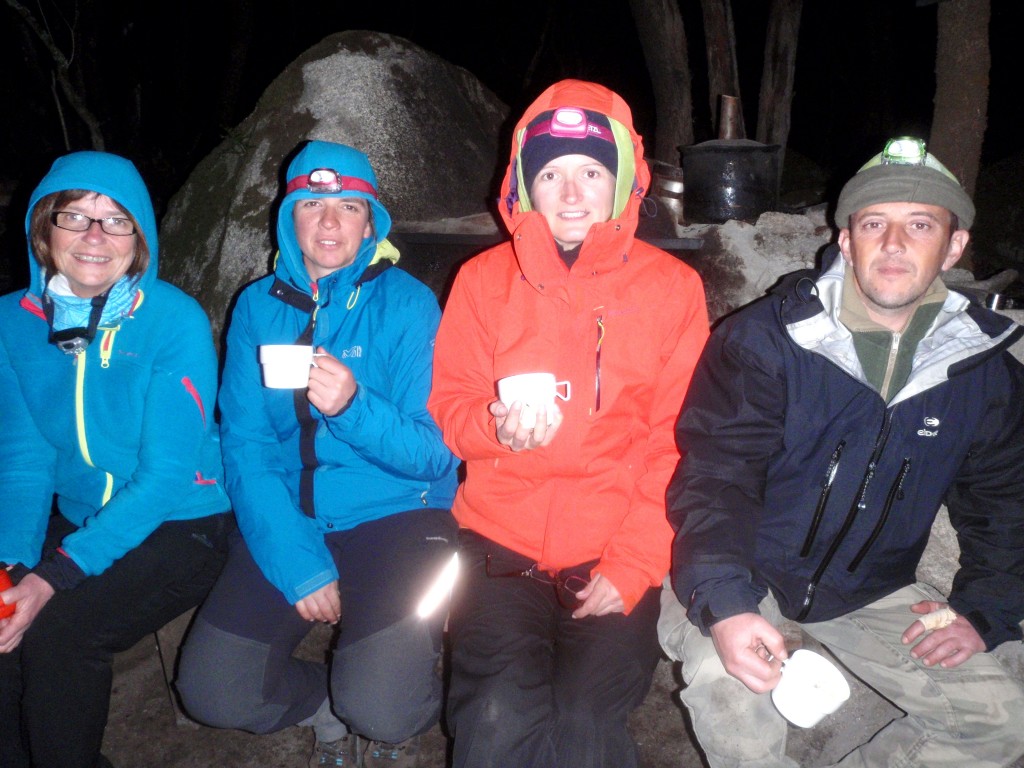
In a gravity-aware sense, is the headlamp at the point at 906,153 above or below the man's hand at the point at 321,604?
above

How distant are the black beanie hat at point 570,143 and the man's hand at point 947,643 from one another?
79.2 inches

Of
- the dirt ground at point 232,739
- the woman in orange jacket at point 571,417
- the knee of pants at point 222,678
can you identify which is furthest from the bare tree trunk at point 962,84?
the knee of pants at point 222,678

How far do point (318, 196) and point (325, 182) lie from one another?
6cm

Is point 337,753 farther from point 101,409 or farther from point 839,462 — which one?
point 839,462

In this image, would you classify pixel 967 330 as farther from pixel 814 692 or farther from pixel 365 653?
pixel 365 653

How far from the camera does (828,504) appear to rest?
7.98 feet

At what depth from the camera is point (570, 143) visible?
2.66 meters

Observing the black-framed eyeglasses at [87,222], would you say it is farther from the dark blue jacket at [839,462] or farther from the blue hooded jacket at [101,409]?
the dark blue jacket at [839,462]

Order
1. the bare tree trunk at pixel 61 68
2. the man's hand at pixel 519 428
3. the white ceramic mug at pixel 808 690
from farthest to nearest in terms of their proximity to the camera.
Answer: the bare tree trunk at pixel 61 68 < the man's hand at pixel 519 428 < the white ceramic mug at pixel 808 690

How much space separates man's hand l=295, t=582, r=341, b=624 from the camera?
8.57 ft

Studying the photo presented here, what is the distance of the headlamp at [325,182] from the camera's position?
2.89 meters

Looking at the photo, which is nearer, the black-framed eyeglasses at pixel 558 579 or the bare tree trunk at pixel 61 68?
the black-framed eyeglasses at pixel 558 579

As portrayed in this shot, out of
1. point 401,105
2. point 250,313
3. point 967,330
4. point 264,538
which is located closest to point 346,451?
point 264,538

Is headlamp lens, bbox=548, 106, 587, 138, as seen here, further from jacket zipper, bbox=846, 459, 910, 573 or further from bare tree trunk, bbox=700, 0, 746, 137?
bare tree trunk, bbox=700, 0, 746, 137
